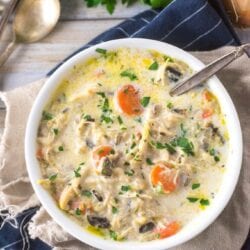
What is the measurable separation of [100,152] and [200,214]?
51 centimetres

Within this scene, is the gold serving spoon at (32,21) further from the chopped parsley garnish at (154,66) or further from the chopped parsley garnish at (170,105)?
the chopped parsley garnish at (170,105)

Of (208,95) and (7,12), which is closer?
(208,95)

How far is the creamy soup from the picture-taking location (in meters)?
2.73

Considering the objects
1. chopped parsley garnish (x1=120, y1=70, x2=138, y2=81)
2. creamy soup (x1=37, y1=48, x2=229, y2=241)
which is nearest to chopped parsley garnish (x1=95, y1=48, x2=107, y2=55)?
creamy soup (x1=37, y1=48, x2=229, y2=241)

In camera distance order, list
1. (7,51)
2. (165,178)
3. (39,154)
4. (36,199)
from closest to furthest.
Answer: (165,178) → (39,154) → (36,199) → (7,51)

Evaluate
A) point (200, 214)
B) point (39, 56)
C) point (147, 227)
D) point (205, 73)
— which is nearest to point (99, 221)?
point (147, 227)

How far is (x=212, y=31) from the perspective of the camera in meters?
3.01

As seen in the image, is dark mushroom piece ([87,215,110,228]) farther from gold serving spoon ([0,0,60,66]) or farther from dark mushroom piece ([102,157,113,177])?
gold serving spoon ([0,0,60,66])

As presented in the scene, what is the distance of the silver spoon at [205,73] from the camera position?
2.77 metres

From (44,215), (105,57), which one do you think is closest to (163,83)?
(105,57)

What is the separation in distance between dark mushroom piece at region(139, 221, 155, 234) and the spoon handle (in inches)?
41.8

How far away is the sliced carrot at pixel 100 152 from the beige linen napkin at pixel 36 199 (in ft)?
1.25

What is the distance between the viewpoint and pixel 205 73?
2.78 meters

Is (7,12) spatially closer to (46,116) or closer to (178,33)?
(46,116)
